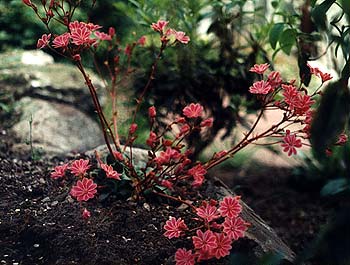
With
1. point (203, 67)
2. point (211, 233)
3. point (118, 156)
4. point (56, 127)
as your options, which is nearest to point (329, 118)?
point (211, 233)

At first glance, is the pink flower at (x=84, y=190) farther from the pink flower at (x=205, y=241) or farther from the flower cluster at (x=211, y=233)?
the pink flower at (x=205, y=241)

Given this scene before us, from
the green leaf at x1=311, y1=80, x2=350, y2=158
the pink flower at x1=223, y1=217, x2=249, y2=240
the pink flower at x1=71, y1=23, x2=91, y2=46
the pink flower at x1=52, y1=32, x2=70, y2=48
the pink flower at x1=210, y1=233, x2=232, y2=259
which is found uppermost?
the pink flower at x1=71, y1=23, x2=91, y2=46

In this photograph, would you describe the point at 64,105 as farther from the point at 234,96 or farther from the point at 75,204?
the point at 75,204

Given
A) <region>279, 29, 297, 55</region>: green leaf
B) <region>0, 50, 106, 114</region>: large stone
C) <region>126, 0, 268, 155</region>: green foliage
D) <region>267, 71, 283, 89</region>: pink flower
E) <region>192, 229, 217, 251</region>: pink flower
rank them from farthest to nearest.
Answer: <region>0, 50, 106, 114</region>: large stone
<region>126, 0, 268, 155</region>: green foliage
<region>279, 29, 297, 55</region>: green leaf
<region>267, 71, 283, 89</region>: pink flower
<region>192, 229, 217, 251</region>: pink flower

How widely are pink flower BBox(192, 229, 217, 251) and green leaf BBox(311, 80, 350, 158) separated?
610mm

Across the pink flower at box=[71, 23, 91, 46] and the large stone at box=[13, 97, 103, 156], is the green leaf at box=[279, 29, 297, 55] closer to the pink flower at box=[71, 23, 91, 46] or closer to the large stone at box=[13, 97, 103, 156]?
the pink flower at box=[71, 23, 91, 46]

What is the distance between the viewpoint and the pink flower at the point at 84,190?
1.89m

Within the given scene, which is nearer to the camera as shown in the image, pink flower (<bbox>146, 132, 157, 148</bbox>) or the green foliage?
pink flower (<bbox>146, 132, 157, 148</bbox>)

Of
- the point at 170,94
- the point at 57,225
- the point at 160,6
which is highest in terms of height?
the point at 160,6

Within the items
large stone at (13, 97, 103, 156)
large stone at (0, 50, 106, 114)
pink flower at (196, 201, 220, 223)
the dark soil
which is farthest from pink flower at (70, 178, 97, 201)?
large stone at (0, 50, 106, 114)

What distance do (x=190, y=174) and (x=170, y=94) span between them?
3.91 ft

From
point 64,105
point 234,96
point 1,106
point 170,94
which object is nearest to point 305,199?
point 234,96

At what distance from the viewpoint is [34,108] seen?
11.4 feet

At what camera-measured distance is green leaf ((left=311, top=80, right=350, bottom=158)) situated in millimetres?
1148
